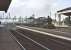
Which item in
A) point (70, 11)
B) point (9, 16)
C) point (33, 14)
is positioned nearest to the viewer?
point (70, 11)

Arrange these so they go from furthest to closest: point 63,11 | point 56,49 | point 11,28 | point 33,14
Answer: point 33,14, point 63,11, point 11,28, point 56,49

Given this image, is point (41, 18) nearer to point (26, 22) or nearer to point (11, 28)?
point (26, 22)

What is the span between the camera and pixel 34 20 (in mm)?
89625

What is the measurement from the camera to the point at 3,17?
8519cm

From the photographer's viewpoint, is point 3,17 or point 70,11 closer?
point 70,11

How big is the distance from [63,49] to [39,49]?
1.91 meters

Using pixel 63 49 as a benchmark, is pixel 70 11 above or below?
above

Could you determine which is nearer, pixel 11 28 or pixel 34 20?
pixel 11 28

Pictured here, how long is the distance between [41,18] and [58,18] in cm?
694

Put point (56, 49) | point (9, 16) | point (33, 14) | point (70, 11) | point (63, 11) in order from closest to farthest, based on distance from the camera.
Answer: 1. point (56, 49)
2. point (70, 11)
3. point (63, 11)
4. point (9, 16)
5. point (33, 14)

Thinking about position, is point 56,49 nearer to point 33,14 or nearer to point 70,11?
point 70,11

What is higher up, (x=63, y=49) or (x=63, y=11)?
(x=63, y=11)

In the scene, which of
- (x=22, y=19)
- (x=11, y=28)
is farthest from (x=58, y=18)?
(x=11, y=28)

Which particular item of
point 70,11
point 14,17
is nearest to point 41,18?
point 14,17
